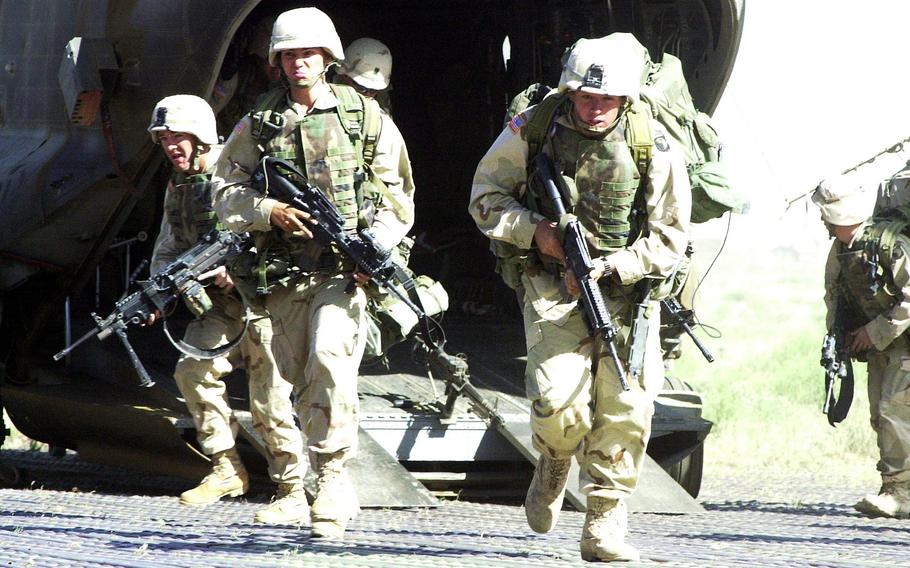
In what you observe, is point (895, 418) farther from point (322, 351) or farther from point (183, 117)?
point (183, 117)

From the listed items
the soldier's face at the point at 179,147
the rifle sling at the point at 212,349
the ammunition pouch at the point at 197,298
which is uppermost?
the soldier's face at the point at 179,147

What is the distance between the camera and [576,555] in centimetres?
626

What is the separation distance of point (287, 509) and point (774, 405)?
971 cm

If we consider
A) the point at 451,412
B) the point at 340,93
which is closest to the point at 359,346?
the point at 340,93

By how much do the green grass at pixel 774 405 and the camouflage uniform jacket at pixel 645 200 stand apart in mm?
3012

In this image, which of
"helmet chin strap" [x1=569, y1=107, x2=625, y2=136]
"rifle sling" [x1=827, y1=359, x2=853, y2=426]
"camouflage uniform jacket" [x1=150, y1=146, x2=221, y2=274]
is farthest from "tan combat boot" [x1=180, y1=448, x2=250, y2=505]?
"rifle sling" [x1=827, y1=359, x2=853, y2=426]

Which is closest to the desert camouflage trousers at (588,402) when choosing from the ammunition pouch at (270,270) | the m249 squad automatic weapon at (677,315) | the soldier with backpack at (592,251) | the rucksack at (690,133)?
the soldier with backpack at (592,251)

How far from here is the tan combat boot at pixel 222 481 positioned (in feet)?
27.0

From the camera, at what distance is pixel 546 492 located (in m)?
6.52

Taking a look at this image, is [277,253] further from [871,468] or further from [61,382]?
[871,468]

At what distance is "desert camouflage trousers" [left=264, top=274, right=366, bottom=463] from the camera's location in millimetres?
6617

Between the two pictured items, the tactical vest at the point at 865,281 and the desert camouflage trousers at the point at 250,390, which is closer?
the desert camouflage trousers at the point at 250,390

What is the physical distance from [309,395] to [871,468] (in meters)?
7.24

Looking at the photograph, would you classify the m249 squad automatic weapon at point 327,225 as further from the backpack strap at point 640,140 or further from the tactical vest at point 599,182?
the backpack strap at point 640,140
